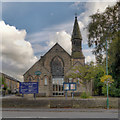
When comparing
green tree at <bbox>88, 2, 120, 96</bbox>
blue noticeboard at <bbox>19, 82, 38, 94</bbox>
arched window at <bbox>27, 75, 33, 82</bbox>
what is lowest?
blue noticeboard at <bbox>19, 82, 38, 94</bbox>

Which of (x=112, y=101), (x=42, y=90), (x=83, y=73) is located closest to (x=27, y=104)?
(x=112, y=101)

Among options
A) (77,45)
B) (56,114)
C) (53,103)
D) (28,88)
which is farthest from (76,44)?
(56,114)

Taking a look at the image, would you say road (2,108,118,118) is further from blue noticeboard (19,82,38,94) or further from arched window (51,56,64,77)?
arched window (51,56,64,77)

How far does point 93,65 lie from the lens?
85.2 feet

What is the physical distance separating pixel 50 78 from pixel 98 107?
2122cm

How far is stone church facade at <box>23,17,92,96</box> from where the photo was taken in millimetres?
38094

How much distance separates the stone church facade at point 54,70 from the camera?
125ft

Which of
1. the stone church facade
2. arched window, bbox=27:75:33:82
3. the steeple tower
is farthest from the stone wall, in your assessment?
the steeple tower

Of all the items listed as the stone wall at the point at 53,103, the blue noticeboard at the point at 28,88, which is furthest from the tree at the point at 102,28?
the blue noticeboard at the point at 28,88

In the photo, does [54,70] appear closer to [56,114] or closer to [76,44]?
[76,44]

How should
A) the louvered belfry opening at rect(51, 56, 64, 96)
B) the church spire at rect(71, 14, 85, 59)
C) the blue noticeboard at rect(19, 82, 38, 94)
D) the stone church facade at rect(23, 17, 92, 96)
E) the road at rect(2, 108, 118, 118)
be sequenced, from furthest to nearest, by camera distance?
the church spire at rect(71, 14, 85, 59)
the louvered belfry opening at rect(51, 56, 64, 96)
the stone church facade at rect(23, 17, 92, 96)
the blue noticeboard at rect(19, 82, 38, 94)
the road at rect(2, 108, 118, 118)

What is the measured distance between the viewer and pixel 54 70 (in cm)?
4038

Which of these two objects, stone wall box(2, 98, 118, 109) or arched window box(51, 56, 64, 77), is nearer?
stone wall box(2, 98, 118, 109)

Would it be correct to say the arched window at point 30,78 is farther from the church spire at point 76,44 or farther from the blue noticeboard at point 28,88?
the blue noticeboard at point 28,88
